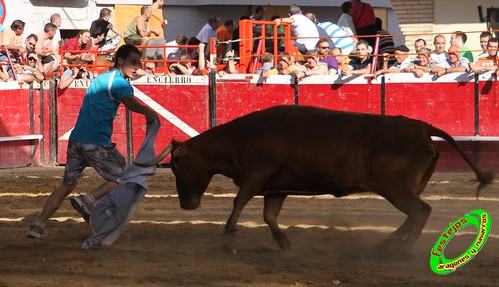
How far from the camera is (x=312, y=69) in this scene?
17.3 metres

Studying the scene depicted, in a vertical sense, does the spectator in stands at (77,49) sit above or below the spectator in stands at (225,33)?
below

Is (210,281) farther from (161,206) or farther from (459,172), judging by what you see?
(459,172)

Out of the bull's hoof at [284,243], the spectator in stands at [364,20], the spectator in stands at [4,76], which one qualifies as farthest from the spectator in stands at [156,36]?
the bull's hoof at [284,243]

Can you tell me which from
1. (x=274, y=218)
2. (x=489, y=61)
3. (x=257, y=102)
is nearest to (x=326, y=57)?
(x=257, y=102)

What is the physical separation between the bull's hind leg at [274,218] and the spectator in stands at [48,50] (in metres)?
9.92

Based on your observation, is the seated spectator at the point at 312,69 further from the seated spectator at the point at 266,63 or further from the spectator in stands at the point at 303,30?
the spectator in stands at the point at 303,30

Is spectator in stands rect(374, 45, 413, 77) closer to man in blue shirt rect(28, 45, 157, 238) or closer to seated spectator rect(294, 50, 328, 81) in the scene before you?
seated spectator rect(294, 50, 328, 81)

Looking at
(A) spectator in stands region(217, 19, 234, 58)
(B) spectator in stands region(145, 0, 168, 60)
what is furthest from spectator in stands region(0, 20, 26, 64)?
(A) spectator in stands region(217, 19, 234, 58)

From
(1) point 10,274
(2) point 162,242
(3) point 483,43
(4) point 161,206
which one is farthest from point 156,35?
(1) point 10,274

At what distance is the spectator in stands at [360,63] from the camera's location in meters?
16.7

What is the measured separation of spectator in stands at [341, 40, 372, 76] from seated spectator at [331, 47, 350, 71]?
0.07 metres

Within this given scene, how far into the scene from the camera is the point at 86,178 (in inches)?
620

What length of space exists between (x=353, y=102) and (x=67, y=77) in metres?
4.35

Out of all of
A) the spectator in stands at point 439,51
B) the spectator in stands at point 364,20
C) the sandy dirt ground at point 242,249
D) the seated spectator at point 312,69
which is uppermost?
the spectator in stands at point 364,20
